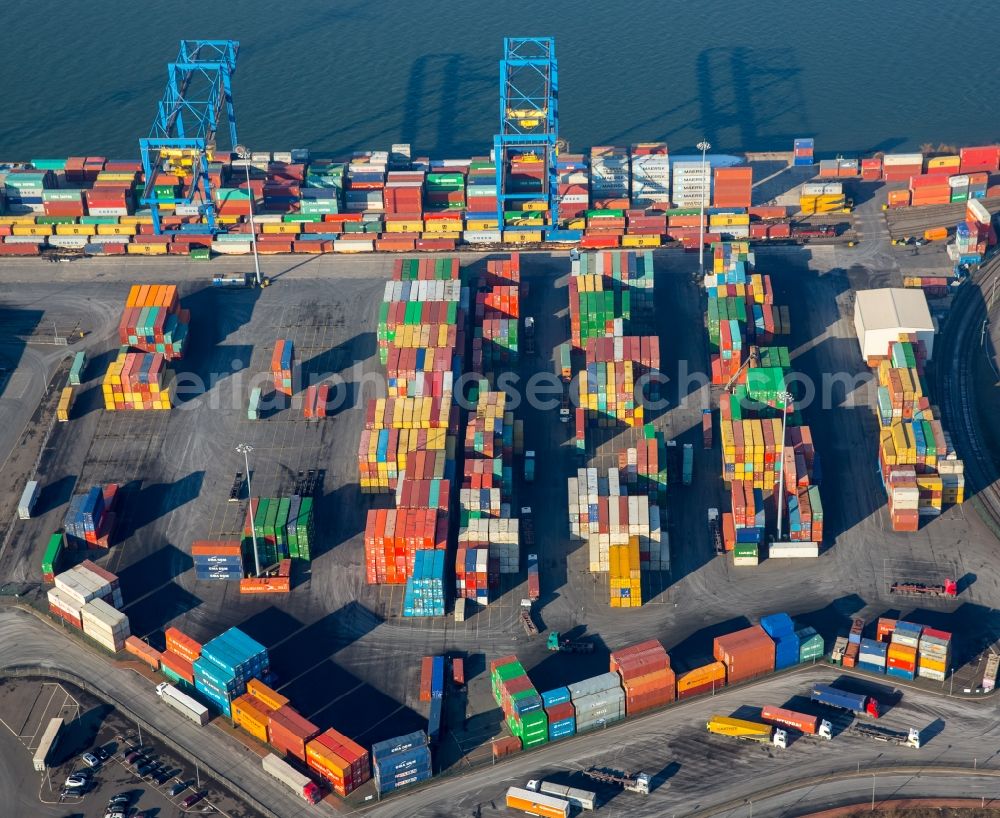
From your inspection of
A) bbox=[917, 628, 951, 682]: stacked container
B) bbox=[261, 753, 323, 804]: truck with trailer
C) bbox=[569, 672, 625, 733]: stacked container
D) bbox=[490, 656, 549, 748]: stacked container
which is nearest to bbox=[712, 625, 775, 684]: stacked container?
bbox=[569, 672, 625, 733]: stacked container

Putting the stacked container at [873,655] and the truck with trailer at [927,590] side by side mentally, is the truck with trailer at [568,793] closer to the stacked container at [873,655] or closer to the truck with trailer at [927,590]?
the stacked container at [873,655]

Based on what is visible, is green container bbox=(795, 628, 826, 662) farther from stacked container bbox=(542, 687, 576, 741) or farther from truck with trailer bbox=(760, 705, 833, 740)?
stacked container bbox=(542, 687, 576, 741)

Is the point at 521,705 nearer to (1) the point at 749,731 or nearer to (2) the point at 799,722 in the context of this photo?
(1) the point at 749,731

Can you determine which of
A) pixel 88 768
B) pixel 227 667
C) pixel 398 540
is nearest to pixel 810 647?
pixel 398 540

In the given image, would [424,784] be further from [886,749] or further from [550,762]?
[886,749]

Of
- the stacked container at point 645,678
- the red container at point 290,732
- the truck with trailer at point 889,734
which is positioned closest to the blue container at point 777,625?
the stacked container at point 645,678
